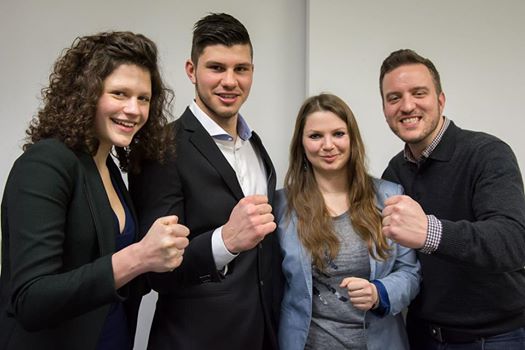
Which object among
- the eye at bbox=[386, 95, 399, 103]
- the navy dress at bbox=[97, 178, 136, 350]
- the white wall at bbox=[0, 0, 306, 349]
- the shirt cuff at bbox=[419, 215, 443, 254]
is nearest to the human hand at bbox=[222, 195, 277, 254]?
the navy dress at bbox=[97, 178, 136, 350]

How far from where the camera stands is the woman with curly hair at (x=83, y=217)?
86 centimetres

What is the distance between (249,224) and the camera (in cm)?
108

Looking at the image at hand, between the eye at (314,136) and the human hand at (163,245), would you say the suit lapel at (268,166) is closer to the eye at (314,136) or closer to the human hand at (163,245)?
the eye at (314,136)

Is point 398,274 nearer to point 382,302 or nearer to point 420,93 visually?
point 382,302

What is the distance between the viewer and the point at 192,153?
1344 mm

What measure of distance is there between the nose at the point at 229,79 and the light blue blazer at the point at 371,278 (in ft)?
1.80

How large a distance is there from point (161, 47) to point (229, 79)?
776mm

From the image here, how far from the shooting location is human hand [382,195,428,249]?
1.03 meters

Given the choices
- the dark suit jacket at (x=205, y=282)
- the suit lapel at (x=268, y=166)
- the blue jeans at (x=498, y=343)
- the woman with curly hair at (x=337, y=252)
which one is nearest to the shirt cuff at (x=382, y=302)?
the woman with curly hair at (x=337, y=252)

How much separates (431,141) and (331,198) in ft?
1.43

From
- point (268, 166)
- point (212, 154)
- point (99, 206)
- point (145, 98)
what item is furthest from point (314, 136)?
point (99, 206)

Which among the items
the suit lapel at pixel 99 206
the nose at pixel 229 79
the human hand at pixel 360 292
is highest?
the nose at pixel 229 79

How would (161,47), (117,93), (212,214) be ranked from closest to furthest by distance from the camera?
(117,93), (212,214), (161,47)

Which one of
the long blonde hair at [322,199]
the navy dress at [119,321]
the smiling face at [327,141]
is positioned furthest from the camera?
the smiling face at [327,141]
